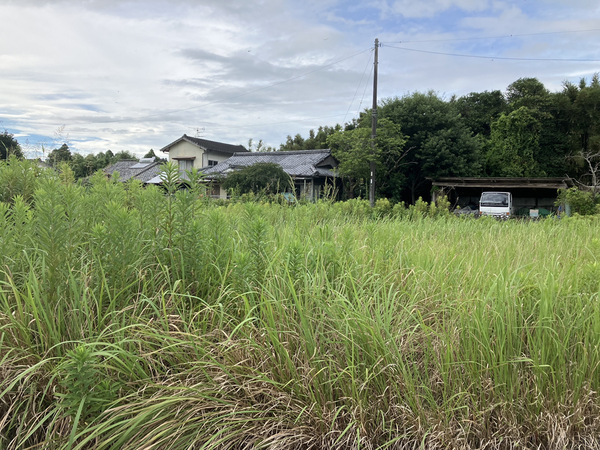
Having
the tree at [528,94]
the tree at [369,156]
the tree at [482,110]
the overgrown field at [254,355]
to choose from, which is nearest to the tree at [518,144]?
the tree at [528,94]

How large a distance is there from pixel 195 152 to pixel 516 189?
27.2 metres

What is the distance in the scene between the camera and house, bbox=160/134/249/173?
37469 millimetres

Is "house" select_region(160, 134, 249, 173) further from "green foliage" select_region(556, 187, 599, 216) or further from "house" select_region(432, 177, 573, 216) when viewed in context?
"green foliage" select_region(556, 187, 599, 216)

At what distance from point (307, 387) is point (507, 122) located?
104 feet

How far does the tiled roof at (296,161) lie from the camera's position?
96.0 ft

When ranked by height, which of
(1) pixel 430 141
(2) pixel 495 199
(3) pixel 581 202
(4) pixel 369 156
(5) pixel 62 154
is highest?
(1) pixel 430 141

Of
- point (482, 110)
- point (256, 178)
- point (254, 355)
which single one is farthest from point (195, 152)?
point (254, 355)

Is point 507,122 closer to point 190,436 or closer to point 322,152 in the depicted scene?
point 322,152

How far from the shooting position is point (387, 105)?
27094 mm

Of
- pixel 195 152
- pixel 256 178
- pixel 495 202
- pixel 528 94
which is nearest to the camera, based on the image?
pixel 256 178

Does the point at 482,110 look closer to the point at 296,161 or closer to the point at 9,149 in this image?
the point at 296,161

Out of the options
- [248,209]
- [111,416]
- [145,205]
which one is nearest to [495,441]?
[111,416]

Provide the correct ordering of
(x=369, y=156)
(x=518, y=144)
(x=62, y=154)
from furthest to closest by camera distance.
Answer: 1. (x=518, y=144)
2. (x=369, y=156)
3. (x=62, y=154)

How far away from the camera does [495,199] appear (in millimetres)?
20797
